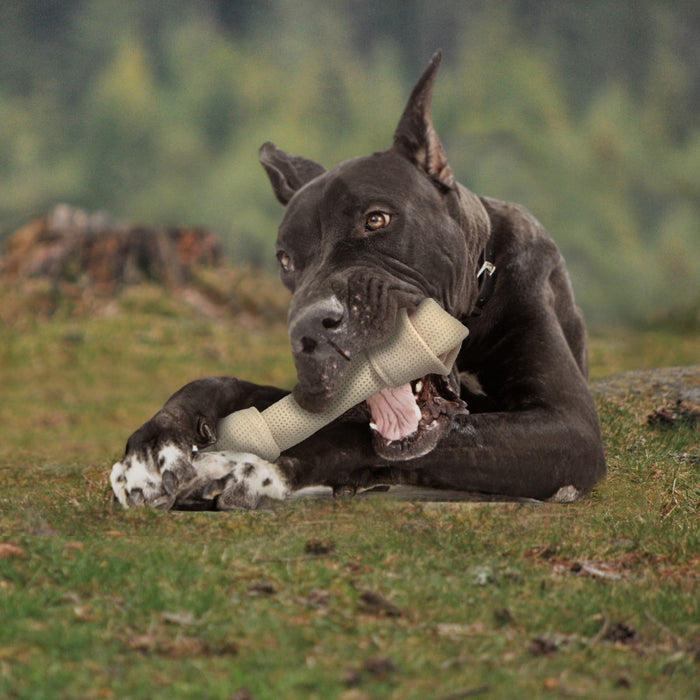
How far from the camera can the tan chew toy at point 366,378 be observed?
4.12 meters

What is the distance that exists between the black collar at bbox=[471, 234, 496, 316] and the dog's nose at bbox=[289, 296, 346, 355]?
1341 mm

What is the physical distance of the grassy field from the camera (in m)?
2.45

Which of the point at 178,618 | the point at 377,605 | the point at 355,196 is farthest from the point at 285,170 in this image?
the point at 178,618

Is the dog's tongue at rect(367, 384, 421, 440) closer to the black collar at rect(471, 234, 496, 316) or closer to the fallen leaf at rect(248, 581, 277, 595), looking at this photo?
the black collar at rect(471, 234, 496, 316)

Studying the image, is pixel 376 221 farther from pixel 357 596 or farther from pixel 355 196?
pixel 357 596

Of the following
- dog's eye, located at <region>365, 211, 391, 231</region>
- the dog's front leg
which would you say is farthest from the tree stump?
dog's eye, located at <region>365, 211, 391, 231</region>

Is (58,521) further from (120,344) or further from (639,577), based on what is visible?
(120,344)

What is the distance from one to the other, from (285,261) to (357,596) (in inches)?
81.7

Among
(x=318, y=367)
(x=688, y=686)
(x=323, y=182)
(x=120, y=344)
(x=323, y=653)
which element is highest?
(x=323, y=182)

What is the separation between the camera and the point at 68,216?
14.6 metres

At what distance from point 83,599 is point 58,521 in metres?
1.00

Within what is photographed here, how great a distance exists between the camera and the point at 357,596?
10.1 feet

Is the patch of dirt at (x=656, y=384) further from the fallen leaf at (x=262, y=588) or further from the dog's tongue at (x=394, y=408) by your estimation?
the fallen leaf at (x=262, y=588)

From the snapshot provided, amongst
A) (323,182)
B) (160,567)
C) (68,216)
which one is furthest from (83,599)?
(68,216)
